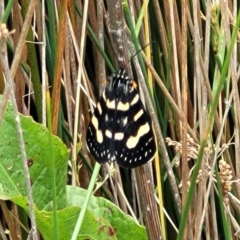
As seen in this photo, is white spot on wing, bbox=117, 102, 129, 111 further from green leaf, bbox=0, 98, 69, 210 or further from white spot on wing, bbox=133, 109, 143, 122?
green leaf, bbox=0, 98, 69, 210

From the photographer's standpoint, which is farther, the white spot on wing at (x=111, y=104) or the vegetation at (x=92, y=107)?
the white spot on wing at (x=111, y=104)

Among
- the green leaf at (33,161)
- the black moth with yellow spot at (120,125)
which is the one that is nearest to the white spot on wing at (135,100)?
the black moth with yellow spot at (120,125)

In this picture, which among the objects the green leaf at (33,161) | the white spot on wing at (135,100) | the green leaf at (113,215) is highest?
the white spot on wing at (135,100)

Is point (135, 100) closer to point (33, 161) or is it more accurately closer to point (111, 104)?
point (111, 104)

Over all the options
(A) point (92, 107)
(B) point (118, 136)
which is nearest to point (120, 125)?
(B) point (118, 136)

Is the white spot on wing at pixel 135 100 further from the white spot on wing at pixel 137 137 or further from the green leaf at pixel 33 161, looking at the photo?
the green leaf at pixel 33 161

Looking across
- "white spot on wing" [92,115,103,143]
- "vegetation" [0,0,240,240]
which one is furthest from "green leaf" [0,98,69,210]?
"white spot on wing" [92,115,103,143]

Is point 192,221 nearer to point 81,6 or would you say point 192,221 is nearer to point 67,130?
point 67,130
